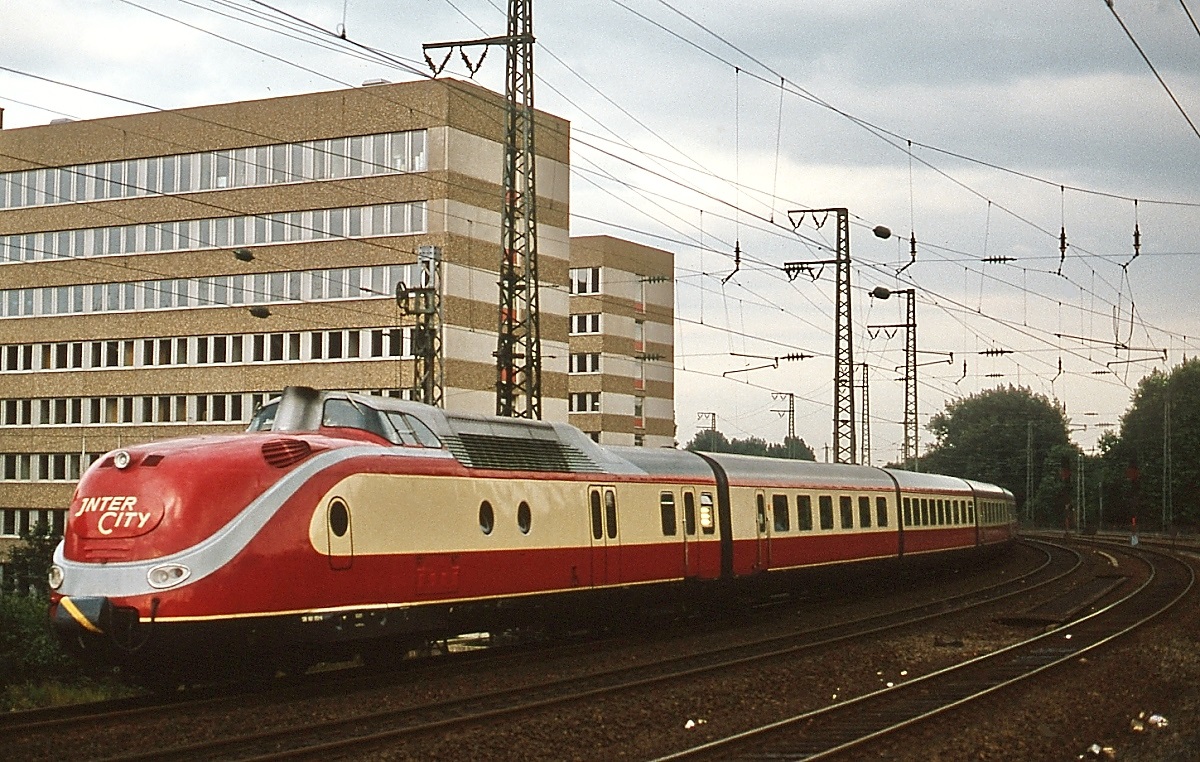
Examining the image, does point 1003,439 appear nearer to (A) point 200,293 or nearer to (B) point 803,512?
(A) point 200,293

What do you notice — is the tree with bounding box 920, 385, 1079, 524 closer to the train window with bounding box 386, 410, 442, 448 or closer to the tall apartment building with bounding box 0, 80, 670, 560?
the tall apartment building with bounding box 0, 80, 670, 560

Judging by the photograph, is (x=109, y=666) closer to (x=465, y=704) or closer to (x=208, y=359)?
(x=465, y=704)

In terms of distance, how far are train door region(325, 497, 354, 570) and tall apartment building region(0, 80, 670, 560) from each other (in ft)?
157

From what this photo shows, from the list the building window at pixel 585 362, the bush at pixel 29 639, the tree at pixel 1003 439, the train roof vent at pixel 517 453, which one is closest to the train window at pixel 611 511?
the train roof vent at pixel 517 453

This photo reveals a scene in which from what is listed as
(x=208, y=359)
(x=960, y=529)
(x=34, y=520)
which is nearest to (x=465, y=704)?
(x=960, y=529)

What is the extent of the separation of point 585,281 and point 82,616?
94680mm

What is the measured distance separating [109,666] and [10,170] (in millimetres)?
69342

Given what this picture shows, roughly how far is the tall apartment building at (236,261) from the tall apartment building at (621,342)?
99.0 ft

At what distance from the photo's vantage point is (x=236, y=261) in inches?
2815

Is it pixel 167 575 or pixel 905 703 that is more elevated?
pixel 167 575

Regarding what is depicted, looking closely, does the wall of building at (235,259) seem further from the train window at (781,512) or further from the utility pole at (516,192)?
the train window at (781,512)

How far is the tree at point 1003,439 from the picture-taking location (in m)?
140

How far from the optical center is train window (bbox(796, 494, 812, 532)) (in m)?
32.4

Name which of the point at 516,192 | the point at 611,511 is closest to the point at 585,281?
the point at 516,192
